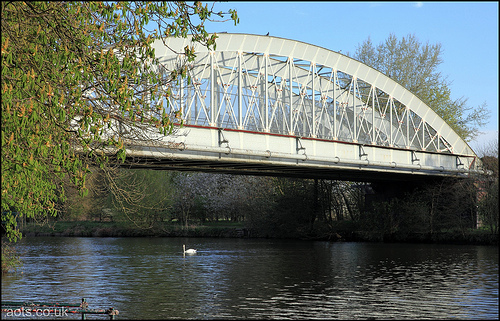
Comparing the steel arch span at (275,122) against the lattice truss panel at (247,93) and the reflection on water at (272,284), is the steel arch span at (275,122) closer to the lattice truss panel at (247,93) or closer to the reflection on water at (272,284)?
the lattice truss panel at (247,93)

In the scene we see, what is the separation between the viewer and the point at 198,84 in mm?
31750

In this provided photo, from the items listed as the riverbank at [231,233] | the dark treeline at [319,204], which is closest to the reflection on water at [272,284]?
the dark treeline at [319,204]

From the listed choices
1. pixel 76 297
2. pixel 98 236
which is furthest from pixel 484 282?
pixel 98 236

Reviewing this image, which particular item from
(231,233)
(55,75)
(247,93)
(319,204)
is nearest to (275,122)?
(247,93)

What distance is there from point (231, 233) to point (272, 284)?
126 ft

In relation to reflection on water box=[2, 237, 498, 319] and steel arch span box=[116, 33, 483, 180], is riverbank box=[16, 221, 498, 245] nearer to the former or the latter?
steel arch span box=[116, 33, 483, 180]

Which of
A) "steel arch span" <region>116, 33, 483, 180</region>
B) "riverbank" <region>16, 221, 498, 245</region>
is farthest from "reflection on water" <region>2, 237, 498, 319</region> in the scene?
"riverbank" <region>16, 221, 498, 245</region>

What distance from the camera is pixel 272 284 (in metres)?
22.2

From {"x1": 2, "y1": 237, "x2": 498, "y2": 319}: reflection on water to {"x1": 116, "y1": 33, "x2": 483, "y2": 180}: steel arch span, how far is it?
602cm

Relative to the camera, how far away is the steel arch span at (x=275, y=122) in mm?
32231

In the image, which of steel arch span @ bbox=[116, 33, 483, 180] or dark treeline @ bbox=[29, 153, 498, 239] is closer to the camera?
steel arch span @ bbox=[116, 33, 483, 180]

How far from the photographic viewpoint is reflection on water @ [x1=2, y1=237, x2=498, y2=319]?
53.8 ft

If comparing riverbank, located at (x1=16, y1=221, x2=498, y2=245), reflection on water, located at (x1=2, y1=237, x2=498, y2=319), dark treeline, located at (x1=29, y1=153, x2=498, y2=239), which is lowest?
reflection on water, located at (x1=2, y1=237, x2=498, y2=319)

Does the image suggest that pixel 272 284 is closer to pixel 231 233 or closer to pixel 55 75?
pixel 55 75
